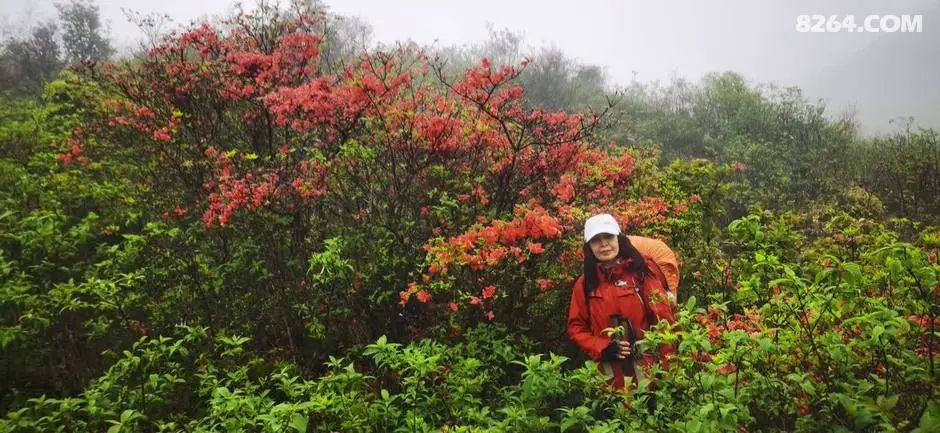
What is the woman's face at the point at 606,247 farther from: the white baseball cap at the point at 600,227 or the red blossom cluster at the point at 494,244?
the red blossom cluster at the point at 494,244

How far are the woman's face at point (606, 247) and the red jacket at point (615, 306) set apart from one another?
8 centimetres

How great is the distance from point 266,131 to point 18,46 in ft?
64.4

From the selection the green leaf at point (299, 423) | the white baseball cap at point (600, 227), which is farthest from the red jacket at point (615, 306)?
the green leaf at point (299, 423)

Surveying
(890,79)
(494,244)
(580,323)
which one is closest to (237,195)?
(494,244)

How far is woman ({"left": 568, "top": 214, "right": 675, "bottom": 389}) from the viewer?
3.55 m

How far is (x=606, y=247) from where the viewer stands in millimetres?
3594

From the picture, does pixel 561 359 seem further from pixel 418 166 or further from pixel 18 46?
pixel 18 46

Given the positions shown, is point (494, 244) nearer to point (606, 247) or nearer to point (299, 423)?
point (606, 247)

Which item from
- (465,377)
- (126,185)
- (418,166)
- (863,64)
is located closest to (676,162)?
Result: (418,166)

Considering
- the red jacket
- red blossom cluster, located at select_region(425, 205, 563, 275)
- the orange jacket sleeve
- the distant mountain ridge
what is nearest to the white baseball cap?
the red jacket

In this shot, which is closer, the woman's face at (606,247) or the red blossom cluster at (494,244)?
the woman's face at (606,247)

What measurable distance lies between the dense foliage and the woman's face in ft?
2.08

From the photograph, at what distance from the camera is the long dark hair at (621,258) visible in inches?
142

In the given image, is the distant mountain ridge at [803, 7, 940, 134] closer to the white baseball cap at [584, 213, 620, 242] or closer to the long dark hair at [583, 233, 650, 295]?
the long dark hair at [583, 233, 650, 295]
